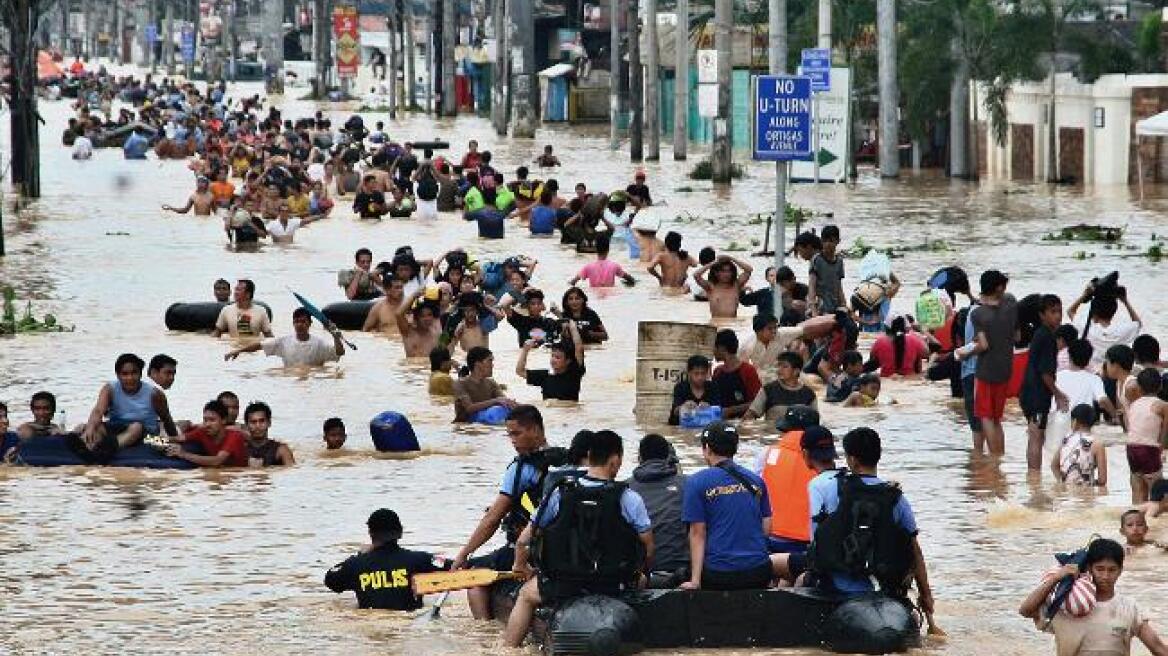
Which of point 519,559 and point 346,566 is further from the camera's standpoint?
point 346,566

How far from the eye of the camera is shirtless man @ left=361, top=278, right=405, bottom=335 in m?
27.2

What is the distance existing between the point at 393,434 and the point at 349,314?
926 cm

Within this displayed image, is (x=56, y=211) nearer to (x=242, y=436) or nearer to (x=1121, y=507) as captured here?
(x=242, y=436)

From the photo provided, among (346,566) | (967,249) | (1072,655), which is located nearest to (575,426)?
(346,566)

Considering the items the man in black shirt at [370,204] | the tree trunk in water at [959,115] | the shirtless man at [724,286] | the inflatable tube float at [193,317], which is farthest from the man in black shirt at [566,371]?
the tree trunk in water at [959,115]

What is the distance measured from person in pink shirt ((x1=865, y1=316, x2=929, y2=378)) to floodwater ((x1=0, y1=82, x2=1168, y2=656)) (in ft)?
0.88

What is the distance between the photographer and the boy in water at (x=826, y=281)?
23.8 m

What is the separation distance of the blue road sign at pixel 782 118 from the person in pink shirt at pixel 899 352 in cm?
160

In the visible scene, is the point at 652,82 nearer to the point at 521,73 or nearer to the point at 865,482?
the point at 521,73

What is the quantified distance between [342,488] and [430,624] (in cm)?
499

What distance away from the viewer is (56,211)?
50.2 metres

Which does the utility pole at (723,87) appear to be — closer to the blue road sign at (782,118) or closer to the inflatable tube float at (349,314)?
the inflatable tube float at (349,314)

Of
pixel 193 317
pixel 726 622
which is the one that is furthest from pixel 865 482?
pixel 193 317

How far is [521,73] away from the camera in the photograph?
78875mm
